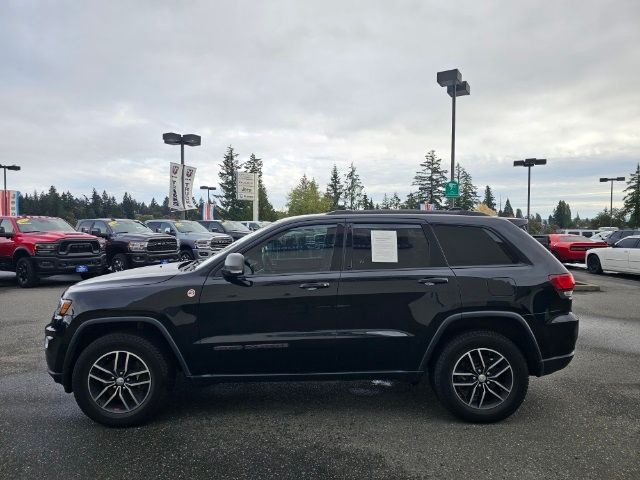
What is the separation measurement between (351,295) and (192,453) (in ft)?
5.56

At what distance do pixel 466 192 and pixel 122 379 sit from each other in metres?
69.7

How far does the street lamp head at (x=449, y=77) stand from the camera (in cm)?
1642

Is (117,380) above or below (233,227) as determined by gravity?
below

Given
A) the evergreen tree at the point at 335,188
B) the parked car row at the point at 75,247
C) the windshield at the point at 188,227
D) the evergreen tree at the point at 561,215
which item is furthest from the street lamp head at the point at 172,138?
the evergreen tree at the point at 561,215

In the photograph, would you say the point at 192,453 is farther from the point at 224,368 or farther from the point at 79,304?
the point at 79,304

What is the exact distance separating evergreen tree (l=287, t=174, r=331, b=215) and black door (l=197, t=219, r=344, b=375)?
6176 cm

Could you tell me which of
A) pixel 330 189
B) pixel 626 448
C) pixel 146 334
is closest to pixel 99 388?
pixel 146 334

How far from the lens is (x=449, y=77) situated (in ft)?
54.3

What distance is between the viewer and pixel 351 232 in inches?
160

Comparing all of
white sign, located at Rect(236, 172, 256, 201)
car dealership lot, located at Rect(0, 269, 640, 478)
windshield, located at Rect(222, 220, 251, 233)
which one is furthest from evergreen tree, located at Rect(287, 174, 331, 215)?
car dealership lot, located at Rect(0, 269, 640, 478)

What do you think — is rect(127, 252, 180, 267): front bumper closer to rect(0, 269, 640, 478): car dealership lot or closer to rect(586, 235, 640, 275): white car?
rect(0, 269, 640, 478): car dealership lot

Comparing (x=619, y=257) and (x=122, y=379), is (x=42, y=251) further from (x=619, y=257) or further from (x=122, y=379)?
(x=619, y=257)

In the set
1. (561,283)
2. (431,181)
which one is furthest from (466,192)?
(561,283)

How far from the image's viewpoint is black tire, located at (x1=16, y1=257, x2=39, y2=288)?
12133 millimetres
